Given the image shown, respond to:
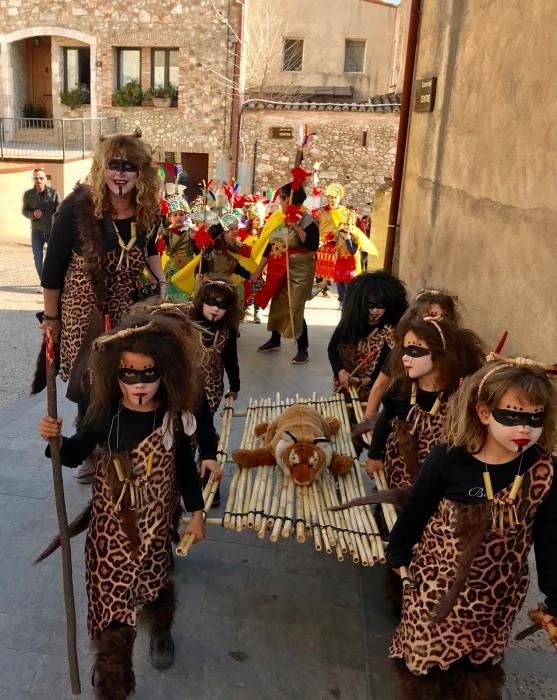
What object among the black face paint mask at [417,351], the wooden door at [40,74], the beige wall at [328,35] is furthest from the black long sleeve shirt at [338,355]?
the wooden door at [40,74]

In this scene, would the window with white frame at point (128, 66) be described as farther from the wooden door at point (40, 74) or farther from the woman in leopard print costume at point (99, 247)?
the woman in leopard print costume at point (99, 247)

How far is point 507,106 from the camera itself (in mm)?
4316

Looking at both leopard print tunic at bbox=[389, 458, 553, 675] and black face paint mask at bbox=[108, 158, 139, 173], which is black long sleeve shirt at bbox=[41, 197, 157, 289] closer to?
black face paint mask at bbox=[108, 158, 139, 173]

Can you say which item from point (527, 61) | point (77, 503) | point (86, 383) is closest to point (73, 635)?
point (86, 383)

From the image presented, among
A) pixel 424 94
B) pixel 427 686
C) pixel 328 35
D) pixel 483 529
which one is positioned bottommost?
pixel 427 686

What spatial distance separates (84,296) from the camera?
3.48 metres

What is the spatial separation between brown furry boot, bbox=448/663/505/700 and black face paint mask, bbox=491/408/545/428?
860mm

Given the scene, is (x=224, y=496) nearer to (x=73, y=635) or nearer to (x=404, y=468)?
(x=404, y=468)

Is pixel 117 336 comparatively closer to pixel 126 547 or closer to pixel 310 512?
pixel 126 547

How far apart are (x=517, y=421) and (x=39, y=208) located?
8205 mm

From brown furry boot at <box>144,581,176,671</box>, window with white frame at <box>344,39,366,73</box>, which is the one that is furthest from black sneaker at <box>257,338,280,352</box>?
window with white frame at <box>344,39,366,73</box>

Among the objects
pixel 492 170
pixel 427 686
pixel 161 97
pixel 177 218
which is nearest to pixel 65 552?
pixel 427 686

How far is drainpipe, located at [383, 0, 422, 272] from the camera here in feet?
23.1

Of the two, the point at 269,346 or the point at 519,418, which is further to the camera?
the point at 269,346
